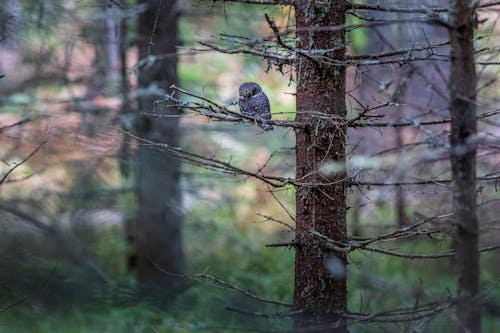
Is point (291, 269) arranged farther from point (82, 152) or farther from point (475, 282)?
point (475, 282)

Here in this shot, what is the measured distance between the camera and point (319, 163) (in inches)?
159

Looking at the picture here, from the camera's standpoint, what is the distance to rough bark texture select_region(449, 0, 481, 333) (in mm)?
3051

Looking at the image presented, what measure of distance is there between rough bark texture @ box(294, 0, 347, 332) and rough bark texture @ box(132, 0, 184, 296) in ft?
13.0

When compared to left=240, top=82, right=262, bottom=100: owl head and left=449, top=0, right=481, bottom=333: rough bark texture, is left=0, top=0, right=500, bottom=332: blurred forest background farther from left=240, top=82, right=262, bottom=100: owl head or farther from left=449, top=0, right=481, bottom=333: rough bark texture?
left=449, top=0, right=481, bottom=333: rough bark texture

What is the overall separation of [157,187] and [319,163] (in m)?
5.00

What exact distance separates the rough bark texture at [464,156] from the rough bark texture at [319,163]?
982mm

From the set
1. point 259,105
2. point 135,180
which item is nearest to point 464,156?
point 259,105

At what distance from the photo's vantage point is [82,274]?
6.25 metres

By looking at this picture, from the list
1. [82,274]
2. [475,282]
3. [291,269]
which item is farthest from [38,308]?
[291,269]

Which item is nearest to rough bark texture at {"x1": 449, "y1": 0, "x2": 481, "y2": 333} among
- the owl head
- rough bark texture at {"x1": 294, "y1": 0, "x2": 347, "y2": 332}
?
rough bark texture at {"x1": 294, "y1": 0, "x2": 347, "y2": 332}

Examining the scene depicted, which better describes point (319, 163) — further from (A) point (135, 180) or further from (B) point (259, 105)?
(A) point (135, 180)

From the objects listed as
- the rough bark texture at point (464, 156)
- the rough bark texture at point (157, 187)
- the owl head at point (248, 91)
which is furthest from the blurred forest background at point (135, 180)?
the rough bark texture at point (464, 156)

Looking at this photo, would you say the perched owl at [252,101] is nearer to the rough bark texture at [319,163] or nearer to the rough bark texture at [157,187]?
the rough bark texture at [319,163]

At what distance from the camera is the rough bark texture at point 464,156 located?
10.0 ft
